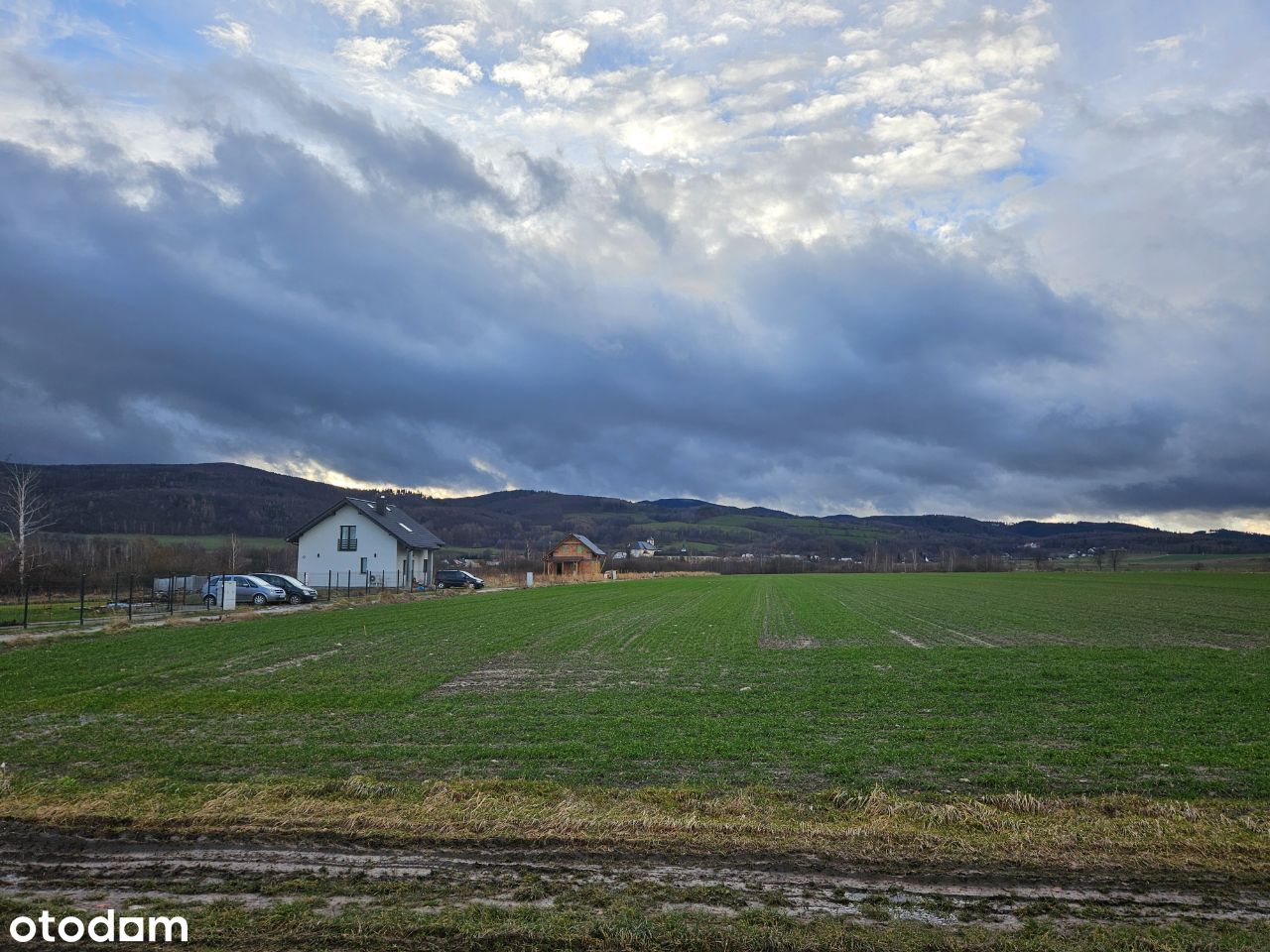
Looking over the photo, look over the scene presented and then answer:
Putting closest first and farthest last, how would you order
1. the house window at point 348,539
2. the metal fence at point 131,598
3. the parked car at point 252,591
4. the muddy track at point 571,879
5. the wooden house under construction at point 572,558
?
the muddy track at point 571,879 → the metal fence at point 131,598 → the parked car at point 252,591 → the house window at point 348,539 → the wooden house under construction at point 572,558

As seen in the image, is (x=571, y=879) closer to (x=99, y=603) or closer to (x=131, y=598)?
(x=131, y=598)

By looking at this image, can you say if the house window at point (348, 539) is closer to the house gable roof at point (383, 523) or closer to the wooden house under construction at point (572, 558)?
the house gable roof at point (383, 523)

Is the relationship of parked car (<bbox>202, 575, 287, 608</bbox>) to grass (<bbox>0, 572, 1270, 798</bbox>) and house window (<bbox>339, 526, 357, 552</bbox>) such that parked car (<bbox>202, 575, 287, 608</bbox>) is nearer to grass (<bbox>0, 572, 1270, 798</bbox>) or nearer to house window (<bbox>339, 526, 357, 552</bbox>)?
grass (<bbox>0, 572, 1270, 798</bbox>)

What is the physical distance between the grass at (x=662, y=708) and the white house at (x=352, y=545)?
34.4 meters

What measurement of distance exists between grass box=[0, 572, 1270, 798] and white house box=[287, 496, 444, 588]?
34.4m

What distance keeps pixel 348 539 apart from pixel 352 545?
2.04 ft

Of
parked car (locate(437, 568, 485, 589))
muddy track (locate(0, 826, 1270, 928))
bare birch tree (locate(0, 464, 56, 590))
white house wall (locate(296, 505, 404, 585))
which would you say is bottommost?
parked car (locate(437, 568, 485, 589))

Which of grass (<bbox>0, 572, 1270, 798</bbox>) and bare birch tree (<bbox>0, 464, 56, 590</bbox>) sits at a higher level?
bare birch tree (<bbox>0, 464, 56, 590</bbox>)

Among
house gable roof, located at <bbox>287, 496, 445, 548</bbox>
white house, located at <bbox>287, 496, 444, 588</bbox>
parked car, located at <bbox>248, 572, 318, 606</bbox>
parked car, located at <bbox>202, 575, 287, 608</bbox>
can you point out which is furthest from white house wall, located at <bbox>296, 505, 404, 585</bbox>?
parked car, located at <bbox>202, 575, 287, 608</bbox>

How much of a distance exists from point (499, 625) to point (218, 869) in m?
23.6

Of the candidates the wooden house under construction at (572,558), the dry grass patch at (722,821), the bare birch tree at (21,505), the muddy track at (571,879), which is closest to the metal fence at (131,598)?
the bare birch tree at (21,505)

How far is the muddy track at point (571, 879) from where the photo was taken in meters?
6.18

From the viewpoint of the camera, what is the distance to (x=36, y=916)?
585 cm

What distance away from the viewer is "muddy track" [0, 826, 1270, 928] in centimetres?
618
